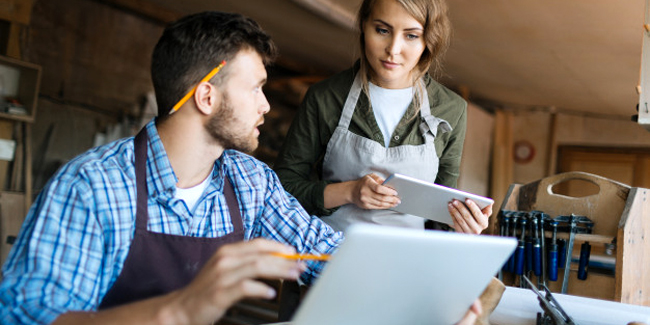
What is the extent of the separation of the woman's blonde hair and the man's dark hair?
76cm

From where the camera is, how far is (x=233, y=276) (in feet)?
2.99

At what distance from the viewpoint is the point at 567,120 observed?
29.5ft

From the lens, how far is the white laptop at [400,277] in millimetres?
856

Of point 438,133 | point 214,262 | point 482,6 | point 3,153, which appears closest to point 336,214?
point 438,133

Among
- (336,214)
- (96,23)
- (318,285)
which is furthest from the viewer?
(96,23)

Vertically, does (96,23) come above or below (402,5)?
above

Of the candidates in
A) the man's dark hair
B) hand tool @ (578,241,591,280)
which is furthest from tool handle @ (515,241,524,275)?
the man's dark hair

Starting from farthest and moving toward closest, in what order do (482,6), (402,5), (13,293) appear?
1. (482,6)
2. (402,5)
3. (13,293)

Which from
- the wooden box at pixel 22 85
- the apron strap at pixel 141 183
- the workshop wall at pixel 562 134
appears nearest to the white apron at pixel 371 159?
the apron strap at pixel 141 183

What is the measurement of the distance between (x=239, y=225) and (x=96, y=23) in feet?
14.6

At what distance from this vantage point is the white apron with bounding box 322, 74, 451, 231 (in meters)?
2.12

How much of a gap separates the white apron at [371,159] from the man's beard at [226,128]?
708mm

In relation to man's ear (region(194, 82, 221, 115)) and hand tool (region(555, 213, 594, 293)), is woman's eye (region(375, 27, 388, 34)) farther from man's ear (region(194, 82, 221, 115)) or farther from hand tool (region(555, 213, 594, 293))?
hand tool (region(555, 213, 594, 293))

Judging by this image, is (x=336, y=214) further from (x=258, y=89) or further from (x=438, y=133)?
(x=258, y=89)
